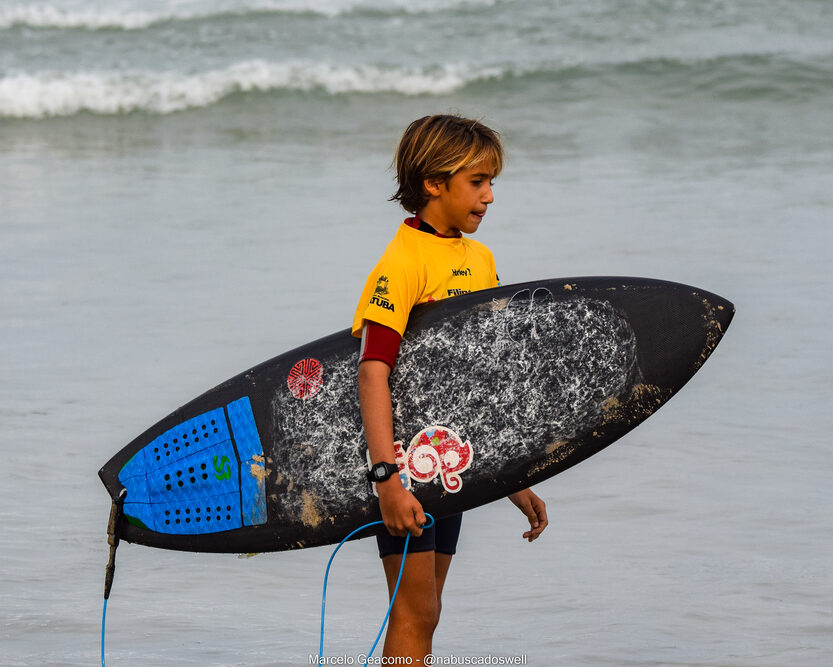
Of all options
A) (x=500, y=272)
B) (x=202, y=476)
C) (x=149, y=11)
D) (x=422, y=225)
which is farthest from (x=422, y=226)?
(x=149, y=11)

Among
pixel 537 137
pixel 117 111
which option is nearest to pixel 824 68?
pixel 537 137

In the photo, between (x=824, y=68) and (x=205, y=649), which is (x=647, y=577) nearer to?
(x=205, y=649)

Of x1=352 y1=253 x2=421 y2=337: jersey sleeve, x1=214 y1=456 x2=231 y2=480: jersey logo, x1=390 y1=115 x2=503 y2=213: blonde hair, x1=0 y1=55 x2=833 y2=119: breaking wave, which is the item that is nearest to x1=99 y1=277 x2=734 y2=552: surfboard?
x1=214 y1=456 x2=231 y2=480: jersey logo

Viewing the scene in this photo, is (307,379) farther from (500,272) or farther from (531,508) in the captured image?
(500,272)

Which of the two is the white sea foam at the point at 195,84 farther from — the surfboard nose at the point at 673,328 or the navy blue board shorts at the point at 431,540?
the navy blue board shorts at the point at 431,540

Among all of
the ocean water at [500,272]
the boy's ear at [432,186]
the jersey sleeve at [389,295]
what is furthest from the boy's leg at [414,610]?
the boy's ear at [432,186]

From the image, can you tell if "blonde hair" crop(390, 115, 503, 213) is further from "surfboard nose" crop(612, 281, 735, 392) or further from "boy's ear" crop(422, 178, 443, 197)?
"surfboard nose" crop(612, 281, 735, 392)

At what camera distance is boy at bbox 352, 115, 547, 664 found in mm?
2697

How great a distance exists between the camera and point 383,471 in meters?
2.67

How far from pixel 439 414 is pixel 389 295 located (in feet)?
1.19

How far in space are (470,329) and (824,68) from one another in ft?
41.8

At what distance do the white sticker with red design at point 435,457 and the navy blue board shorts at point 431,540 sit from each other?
98mm

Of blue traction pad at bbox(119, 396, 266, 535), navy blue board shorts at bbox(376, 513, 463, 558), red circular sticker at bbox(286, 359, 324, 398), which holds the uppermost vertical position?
red circular sticker at bbox(286, 359, 324, 398)

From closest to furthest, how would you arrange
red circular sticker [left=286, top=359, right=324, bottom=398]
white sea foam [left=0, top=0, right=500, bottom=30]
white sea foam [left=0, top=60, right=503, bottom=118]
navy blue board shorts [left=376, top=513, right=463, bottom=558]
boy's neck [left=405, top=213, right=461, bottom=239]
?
navy blue board shorts [left=376, top=513, right=463, bottom=558]
boy's neck [left=405, top=213, right=461, bottom=239]
red circular sticker [left=286, top=359, right=324, bottom=398]
white sea foam [left=0, top=60, right=503, bottom=118]
white sea foam [left=0, top=0, right=500, bottom=30]
